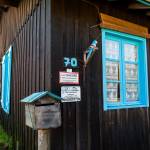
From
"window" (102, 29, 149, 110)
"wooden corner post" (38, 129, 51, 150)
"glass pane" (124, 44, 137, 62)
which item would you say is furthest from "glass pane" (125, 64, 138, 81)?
"wooden corner post" (38, 129, 51, 150)

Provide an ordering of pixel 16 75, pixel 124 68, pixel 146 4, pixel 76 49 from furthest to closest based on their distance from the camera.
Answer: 1. pixel 16 75
2. pixel 124 68
3. pixel 146 4
4. pixel 76 49

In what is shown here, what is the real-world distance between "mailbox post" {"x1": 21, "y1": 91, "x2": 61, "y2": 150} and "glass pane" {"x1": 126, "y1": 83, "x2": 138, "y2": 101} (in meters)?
1.96

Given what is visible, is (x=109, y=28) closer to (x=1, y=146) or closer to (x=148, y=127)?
(x=148, y=127)

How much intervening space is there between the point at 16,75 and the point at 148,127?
10.6 feet

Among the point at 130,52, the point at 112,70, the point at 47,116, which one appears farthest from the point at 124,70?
the point at 47,116

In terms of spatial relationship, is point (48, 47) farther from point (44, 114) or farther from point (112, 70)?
point (112, 70)

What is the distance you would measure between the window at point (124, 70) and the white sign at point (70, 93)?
1.99 ft

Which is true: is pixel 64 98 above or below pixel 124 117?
above

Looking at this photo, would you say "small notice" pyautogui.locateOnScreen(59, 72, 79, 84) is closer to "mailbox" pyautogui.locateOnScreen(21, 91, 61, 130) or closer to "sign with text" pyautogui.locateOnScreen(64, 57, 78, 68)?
"sign with text" pyautogui.locateOnScreen(64, 57, 78, 68)

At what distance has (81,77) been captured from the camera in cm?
412

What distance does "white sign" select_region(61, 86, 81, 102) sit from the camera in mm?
3852

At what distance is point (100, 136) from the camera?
428cm

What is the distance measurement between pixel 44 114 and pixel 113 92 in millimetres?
1798

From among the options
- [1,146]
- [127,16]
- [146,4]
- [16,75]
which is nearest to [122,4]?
[127,16]
